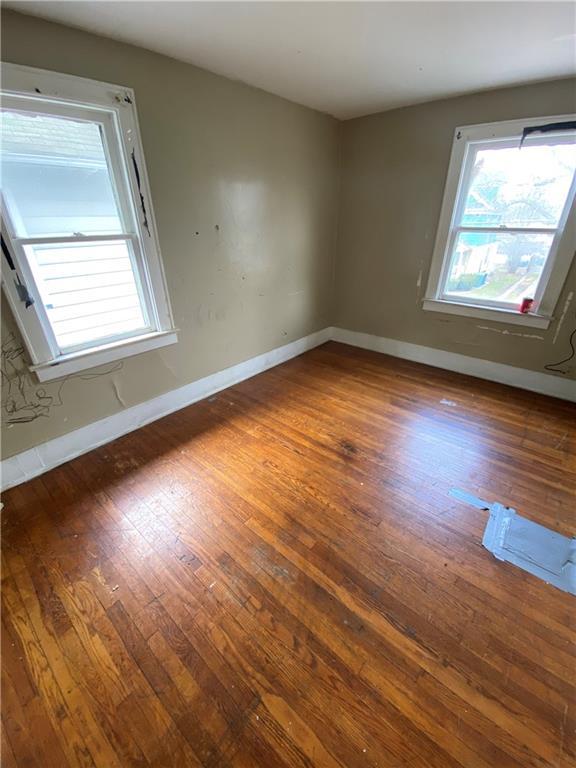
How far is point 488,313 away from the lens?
2.93 meters

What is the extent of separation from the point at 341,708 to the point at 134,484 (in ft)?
4.90

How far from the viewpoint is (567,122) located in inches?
88.7

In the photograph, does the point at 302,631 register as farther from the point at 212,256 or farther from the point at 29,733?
the point at 212,256

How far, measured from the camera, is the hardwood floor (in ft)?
3.18

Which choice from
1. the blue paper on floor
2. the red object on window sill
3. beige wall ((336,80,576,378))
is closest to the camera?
the blue paper on floor

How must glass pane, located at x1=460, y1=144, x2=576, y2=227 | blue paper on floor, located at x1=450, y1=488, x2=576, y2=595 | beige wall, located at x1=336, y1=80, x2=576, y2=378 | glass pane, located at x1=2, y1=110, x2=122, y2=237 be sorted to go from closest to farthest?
blue paper on floor, located at x1=450, y1=488, x2=576, y2=595 < glass pane, located at x1=2, y1=110, x2=122, y2=237 < glass pane, located at x1=460, y1=144, x2=576, y2=227 < beige wall, located at x1=336, y1=80, x2=576, y2=378

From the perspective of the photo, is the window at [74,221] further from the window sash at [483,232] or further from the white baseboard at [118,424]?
the window sash at [483,232]

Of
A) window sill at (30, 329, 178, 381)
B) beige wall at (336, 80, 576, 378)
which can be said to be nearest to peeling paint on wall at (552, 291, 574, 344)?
beige wall at (336, 80, 576, 378)

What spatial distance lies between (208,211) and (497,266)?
2540mm

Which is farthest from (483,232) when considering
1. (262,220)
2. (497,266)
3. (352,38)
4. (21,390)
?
(21,390)

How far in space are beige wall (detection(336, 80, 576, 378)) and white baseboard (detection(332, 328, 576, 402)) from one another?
0.06m

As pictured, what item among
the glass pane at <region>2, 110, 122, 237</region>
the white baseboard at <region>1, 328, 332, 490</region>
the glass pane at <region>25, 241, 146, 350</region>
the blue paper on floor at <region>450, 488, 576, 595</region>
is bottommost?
the blue paper on floor at <region>450, 488, 576, 595</region>

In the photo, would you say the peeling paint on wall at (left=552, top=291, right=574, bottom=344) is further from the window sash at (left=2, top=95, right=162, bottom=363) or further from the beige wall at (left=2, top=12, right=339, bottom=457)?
the window sash at (left=2, top=95, right=162, bottom=363)

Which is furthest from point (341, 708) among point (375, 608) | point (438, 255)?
point (438, 255)
